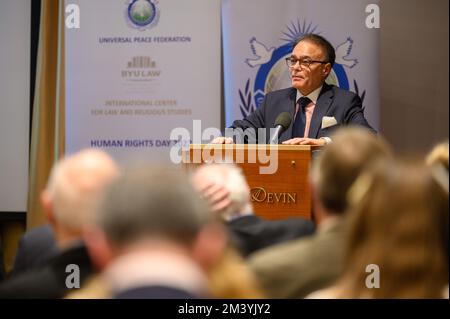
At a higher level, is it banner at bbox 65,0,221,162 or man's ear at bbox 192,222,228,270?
banner at bbox 65,0,221,162

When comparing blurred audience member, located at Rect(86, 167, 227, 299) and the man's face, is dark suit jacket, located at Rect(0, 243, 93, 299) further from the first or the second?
the man's face

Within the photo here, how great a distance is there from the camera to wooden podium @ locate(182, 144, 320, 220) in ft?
13.8

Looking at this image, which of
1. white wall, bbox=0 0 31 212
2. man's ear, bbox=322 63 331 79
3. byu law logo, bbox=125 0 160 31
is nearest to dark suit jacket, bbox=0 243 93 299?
man's ear, bbox=322 63 331 79

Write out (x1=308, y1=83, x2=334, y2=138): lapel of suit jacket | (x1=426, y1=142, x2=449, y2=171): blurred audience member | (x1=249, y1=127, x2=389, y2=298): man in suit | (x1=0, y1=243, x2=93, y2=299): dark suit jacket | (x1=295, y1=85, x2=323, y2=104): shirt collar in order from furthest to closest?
(x1=295, y1=85, x2=323, y2=104): shirt collar → (x1=308, y1=83, x2=334, y2=138): lapel of suit jacket → (x1=426, y1=142, x2=449, y2=171): blurred audience member → (x1=249, y1=127, x2=389, y2=298): man in suit → (x1=0, y1=243, x2=93, y2=299): dark suit jacket

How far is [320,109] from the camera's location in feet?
18.9

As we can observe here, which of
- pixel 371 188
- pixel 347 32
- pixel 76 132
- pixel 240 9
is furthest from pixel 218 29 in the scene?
pixel 371 188

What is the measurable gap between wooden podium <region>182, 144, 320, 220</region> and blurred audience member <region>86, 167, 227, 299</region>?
106 inches

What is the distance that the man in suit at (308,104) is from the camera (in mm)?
5719

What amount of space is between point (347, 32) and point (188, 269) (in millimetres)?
5674

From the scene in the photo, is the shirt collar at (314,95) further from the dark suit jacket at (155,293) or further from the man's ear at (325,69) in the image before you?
the dark suit jacket at (155,293)

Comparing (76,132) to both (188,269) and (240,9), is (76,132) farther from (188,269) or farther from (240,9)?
(188,269)

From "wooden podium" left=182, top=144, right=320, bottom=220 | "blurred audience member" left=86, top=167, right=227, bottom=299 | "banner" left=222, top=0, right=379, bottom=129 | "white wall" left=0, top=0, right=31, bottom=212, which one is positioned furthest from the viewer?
"white wall" left=0, top=0, right=31, bottom=212

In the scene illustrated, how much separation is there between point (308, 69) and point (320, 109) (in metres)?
0.38

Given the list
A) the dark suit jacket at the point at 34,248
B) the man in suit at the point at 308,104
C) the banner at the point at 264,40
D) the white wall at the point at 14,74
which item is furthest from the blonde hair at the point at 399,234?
the white wall at the point at 14,74
